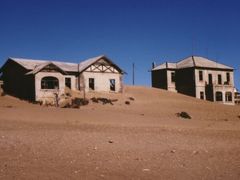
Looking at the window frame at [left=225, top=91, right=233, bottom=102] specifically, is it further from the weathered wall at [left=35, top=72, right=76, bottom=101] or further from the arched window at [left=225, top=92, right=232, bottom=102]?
the weathered wall at [left=35, top=72, right=76, bottom=101]

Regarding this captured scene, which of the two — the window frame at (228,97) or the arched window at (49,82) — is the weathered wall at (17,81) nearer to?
the arched window at (49,82)

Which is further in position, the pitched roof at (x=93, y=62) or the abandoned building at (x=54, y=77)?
the pitched roof at (x=93, y=62)

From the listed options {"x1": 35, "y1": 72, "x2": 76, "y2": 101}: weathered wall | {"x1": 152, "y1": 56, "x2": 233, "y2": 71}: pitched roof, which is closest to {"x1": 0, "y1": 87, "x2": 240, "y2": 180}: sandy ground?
{"x1": 35, "y1": 72, "x2": 76, "y2": 101}: weathered wall

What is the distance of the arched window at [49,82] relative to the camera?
33.1 m

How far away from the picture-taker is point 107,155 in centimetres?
957

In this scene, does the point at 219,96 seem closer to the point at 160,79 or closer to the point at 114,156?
the point at 160,79

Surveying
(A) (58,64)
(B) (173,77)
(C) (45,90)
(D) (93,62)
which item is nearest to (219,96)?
(B) (173,77)

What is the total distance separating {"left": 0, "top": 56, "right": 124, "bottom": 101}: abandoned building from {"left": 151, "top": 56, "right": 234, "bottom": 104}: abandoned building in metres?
12.2

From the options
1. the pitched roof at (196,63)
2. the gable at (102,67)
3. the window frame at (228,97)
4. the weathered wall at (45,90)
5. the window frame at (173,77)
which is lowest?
the window frame at (228,97)

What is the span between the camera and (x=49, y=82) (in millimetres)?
33969

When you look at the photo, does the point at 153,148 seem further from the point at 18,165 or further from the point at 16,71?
the point at 16,71

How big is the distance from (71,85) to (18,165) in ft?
104

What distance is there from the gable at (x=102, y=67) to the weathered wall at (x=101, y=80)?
38 cm

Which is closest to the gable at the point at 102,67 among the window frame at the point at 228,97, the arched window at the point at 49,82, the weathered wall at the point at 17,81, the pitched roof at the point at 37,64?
the pitched roof at the point at 37,64
